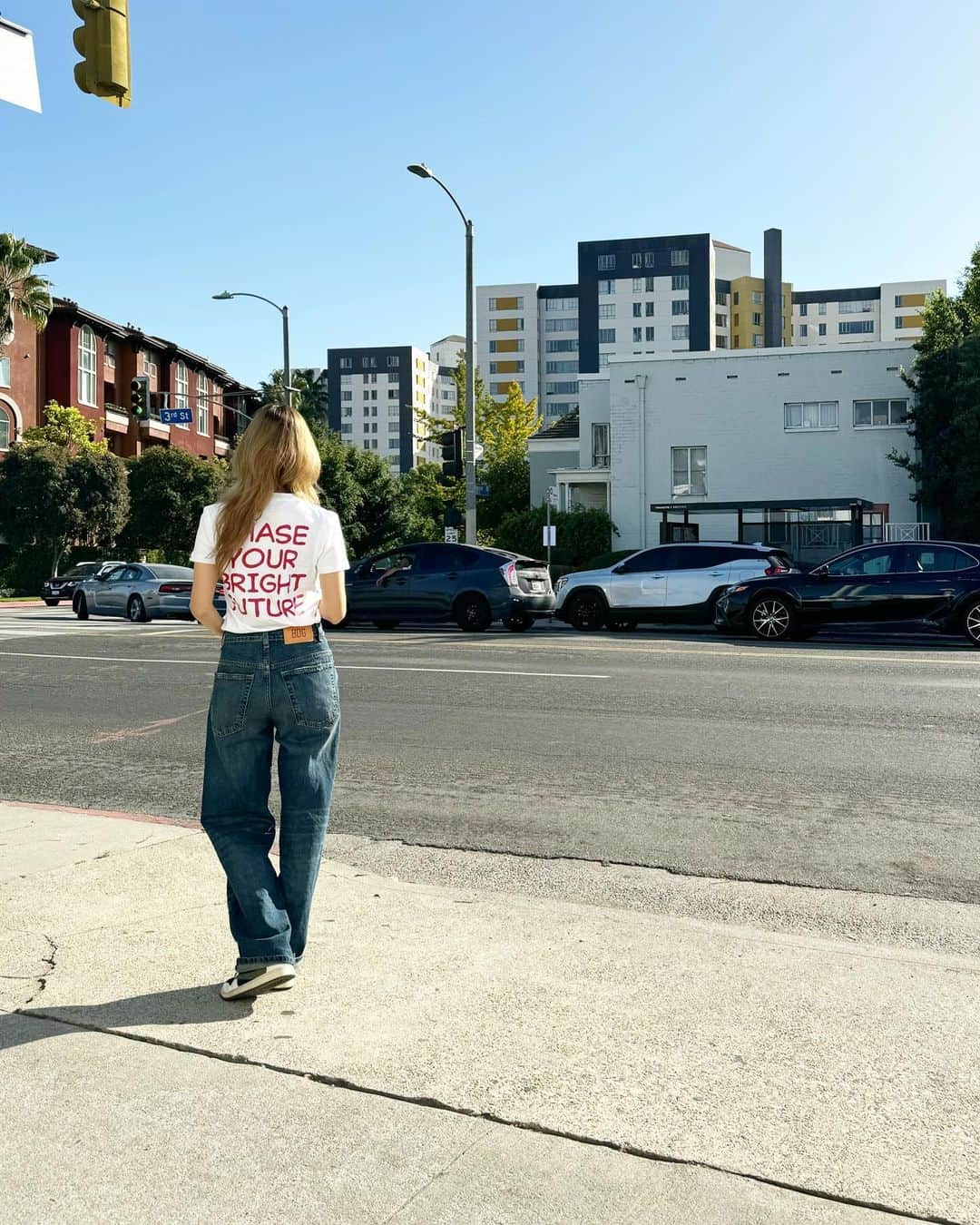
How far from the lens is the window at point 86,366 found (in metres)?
58.3

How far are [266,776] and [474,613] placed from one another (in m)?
17.4

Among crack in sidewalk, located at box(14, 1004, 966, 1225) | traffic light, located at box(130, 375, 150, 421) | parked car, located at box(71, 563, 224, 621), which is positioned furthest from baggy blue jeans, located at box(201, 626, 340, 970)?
traffic light, located at box(130, 375, 150, 421)

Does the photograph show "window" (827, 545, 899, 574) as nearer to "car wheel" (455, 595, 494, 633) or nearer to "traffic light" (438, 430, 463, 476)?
"car wheel" (455, 595, 494, 633)

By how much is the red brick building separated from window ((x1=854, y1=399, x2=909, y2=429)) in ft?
78.4

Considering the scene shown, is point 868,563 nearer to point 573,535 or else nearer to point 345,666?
point 345,666

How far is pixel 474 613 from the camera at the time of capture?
21.4m

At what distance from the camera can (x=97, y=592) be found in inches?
1075

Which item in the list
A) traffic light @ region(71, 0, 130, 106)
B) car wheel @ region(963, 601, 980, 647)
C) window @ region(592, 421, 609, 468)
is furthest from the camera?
window @ region(592, 421, 609, 468)

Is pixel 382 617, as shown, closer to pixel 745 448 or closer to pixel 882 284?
pixel 745 448

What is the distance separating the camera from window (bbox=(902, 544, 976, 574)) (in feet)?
60.5

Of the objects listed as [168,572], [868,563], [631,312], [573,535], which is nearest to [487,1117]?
[868,563]

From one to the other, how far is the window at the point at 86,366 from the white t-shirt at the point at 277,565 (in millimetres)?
57932

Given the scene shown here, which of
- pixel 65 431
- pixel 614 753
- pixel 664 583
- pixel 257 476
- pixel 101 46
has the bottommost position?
pixel 614 753

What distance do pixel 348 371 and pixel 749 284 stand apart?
60.8 m
